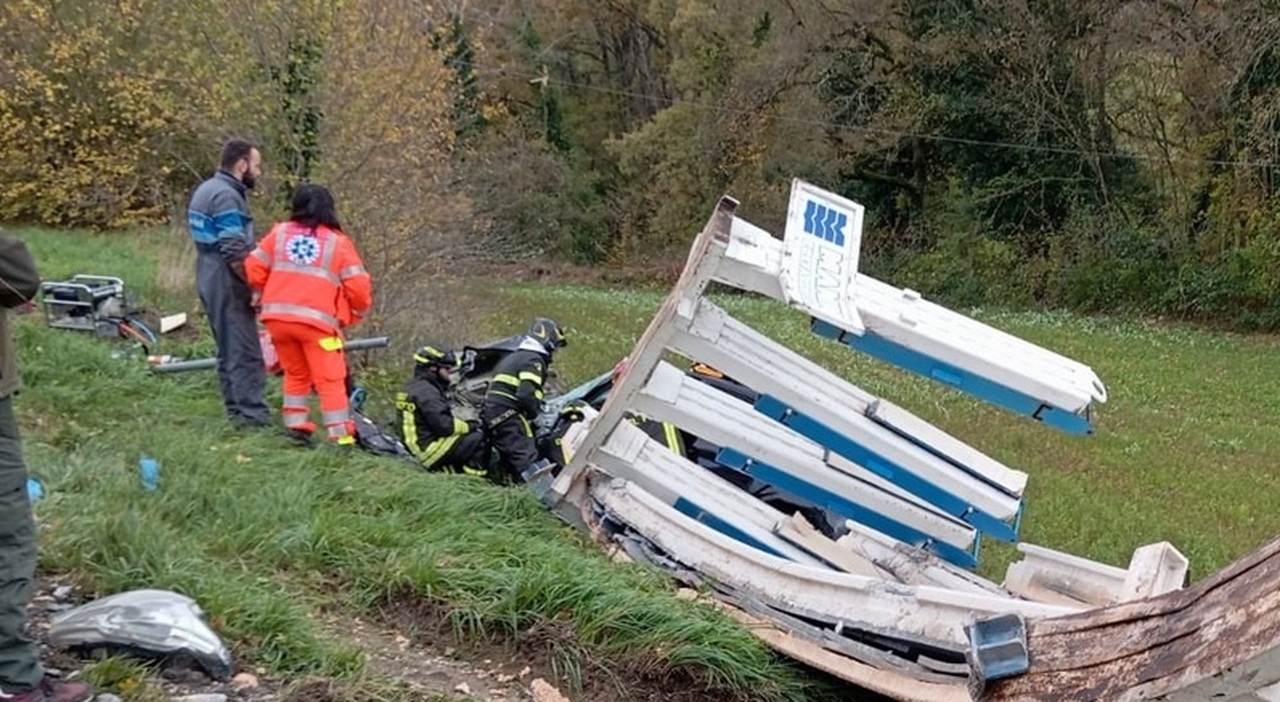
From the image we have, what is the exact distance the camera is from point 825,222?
5648 mm

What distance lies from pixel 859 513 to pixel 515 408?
2073 mm

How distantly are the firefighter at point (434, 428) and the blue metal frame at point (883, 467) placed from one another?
2024mm

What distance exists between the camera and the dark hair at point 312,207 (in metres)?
6.76

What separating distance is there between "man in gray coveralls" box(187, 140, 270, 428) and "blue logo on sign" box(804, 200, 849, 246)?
3491 millimetres

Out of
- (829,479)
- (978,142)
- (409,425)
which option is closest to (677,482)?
(829,479)

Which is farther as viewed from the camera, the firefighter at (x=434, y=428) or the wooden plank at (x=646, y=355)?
the firefighter at (x=434, y=428)

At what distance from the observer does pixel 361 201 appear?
11.7 metres

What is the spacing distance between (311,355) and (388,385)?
298 cm

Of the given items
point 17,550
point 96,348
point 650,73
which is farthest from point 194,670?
point 650,73

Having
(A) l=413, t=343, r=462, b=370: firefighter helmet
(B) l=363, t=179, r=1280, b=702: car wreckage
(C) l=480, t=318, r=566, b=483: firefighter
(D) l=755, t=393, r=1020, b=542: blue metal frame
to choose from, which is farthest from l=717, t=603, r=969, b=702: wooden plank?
(A) l=413, t=343, r=462, b=370: firefighter helmet

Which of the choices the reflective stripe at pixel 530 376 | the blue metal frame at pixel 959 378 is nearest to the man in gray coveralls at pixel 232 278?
the reflective stripe at pixel 530 376

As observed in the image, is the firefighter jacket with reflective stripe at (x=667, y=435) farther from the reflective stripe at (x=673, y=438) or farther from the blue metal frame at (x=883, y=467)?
the blue metal frame at (x=883, y=467)

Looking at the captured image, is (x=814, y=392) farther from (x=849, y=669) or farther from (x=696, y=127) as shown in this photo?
(x=696, y=127)

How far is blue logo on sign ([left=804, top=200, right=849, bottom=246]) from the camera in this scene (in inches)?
220
